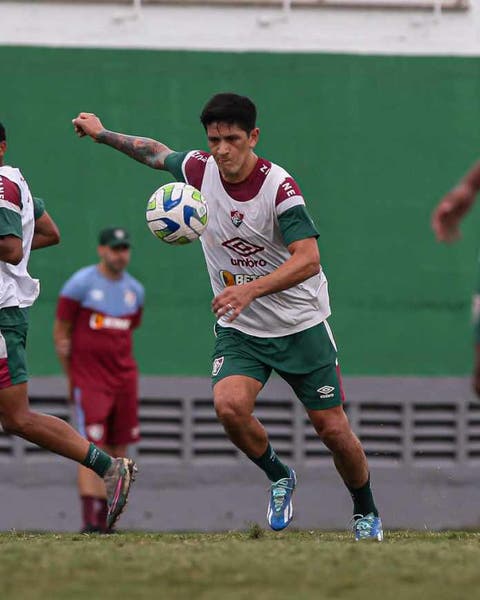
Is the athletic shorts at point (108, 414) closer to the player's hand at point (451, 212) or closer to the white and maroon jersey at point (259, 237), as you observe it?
the white and maroon jersey at point (259, 237)

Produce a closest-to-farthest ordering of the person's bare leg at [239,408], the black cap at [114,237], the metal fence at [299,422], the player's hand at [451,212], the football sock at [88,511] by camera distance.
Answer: the player's hand at [451,212]
the person's bare leg at [239,408]
the football sock at [88,511]
the black cap at [114,237]
the metal fence at [299,422]

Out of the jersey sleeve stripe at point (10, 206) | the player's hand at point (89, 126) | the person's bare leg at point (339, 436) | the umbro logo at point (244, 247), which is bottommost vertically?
the person's bare leg at point (339, 436)

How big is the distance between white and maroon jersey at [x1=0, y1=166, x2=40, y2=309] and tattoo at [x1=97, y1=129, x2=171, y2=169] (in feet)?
2.07

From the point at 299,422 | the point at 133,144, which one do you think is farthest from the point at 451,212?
the point at 299,422

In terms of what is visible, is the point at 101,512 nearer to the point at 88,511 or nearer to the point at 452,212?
the point at 88,511

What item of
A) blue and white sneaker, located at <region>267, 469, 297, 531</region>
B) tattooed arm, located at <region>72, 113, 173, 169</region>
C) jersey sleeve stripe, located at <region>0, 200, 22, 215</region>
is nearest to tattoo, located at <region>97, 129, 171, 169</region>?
tattooed arm, located at <region>72, 113, 173, 169</region>

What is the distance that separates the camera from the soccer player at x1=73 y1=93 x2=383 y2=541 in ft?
27.5

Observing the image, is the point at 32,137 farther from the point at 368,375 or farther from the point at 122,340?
the point at 368,375

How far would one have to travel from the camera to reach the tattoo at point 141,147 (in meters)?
8.98

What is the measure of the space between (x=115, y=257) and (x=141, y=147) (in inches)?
143

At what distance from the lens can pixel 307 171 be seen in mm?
13305

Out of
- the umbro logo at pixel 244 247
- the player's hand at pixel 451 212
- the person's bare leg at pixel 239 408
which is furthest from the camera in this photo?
the umbro logo at pixel 244 247

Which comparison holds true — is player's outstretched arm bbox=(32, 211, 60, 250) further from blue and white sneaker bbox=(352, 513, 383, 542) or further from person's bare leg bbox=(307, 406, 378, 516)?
blue and white sneaker bbox=(352, 513, 383, 542)

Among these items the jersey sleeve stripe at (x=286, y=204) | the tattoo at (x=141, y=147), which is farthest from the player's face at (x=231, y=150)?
the tattoo at (x=141, y=147)
